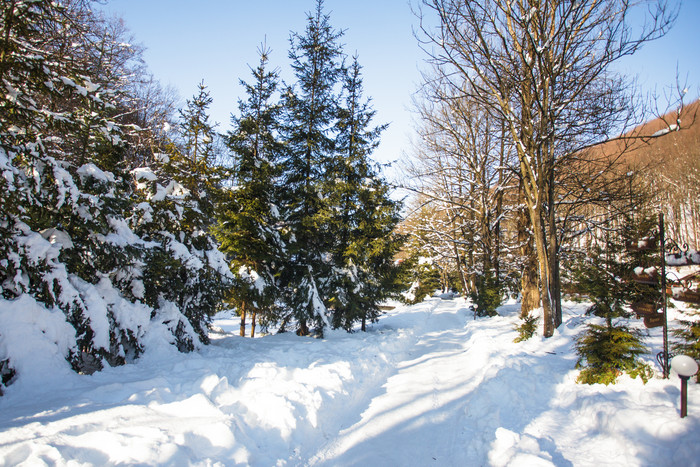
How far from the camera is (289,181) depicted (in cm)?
1113

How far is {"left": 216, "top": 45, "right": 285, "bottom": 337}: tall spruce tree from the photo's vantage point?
9.16 m

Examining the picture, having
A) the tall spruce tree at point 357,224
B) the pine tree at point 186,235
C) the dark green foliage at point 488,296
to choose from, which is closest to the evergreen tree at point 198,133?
the pine tree at point 186,235

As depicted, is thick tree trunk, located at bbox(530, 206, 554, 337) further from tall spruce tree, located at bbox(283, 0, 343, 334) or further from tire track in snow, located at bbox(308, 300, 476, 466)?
tall spruce tree, located at bbox(283, 0, 343, 334)

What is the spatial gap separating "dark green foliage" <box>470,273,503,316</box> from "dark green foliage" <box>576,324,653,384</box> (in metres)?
11.4

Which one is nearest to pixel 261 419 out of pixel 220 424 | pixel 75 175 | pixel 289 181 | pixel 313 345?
pixel 220 424

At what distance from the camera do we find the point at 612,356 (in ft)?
15.5

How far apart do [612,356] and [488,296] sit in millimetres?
12019

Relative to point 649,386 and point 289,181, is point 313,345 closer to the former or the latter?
point 289,181

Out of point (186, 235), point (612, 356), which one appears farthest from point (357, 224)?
point (612, 356)

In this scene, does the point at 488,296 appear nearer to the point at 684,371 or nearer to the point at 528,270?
the point at 528,270

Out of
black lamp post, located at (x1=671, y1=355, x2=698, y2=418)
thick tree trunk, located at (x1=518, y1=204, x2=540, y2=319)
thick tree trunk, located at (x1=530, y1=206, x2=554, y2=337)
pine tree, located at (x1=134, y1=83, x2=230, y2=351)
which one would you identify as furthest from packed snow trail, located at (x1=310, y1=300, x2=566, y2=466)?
thick tree trunk, located at (x1=518, y1=204, x2=540, y2=319)

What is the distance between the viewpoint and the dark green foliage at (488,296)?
635 inches

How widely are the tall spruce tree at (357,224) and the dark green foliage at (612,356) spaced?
7.12m

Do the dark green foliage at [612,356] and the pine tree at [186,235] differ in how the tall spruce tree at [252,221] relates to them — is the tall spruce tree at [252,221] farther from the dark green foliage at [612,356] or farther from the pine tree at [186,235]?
the dark green foliage at [612,356]
